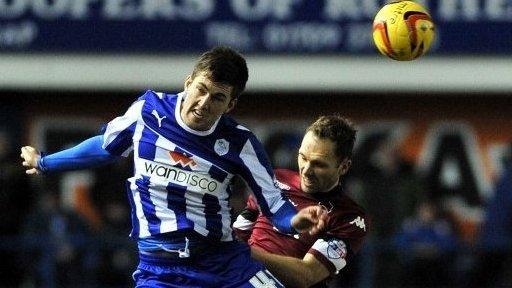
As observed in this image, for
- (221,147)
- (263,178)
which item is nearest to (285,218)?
(263,178)

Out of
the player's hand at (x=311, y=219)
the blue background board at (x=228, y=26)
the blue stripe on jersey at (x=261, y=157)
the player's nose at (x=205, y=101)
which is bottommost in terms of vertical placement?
the blue background board at (x=228, y=26)

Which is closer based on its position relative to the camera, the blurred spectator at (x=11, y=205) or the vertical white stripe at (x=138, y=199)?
the vertical white stripe at (x=138, y=199)

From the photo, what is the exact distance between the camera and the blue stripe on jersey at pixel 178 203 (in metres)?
7.23

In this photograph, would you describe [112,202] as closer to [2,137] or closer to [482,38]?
[2,137]

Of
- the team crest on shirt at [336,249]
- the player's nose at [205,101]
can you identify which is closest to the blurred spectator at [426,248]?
the team crest on shirt at [336,249]

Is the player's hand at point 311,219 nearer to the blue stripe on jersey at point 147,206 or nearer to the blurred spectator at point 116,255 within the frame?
the blue stripe on jersey at point 147,206

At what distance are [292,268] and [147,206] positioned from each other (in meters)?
0.85

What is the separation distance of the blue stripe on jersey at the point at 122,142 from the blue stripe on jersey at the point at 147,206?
0.71ft

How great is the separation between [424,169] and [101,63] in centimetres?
351

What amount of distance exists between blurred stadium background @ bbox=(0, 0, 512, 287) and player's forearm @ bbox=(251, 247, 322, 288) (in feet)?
22.6

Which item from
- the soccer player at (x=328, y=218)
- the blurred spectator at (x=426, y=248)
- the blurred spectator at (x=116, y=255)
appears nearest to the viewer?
the soccer player at (x=328, y=218)

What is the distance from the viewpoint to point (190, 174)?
7262 millimetres

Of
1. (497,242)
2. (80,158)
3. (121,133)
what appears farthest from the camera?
(497,242)

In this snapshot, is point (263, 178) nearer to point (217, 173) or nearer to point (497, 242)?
point (217, 173)
